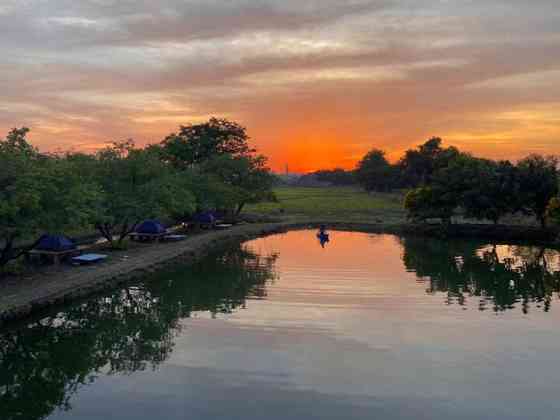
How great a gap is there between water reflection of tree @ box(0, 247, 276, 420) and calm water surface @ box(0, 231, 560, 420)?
8cm

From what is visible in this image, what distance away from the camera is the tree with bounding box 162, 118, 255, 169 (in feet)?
270

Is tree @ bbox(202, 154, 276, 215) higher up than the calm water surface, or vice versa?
tree @ bbox(202, 154, 276, 215)

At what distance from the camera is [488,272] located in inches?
1575

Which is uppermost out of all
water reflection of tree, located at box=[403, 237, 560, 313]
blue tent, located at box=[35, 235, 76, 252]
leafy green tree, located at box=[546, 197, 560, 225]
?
leafy green tree, located at box=[546, 197, 560, 225]

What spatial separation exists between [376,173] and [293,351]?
129 meters

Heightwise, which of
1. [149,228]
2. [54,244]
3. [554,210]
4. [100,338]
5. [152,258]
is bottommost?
[100,338]

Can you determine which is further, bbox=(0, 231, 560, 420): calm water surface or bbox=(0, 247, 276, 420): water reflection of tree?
bbox=(0, 247, 276, 420): water reflection of tree

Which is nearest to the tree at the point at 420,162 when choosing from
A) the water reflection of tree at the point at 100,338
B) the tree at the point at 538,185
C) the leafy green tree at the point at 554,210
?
the tree at the point at 538,185

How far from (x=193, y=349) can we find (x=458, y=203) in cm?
5517

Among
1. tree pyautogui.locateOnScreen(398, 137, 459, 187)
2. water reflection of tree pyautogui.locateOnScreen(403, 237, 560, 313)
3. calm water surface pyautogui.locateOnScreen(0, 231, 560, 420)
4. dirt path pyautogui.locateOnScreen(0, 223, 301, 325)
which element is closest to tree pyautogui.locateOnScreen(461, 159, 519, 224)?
water reflection of tree pyautogui.locateOnScreen(403, 237, 560, 313)

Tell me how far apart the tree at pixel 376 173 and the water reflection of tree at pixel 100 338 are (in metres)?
113

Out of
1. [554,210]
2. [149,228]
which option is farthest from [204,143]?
[554,210]

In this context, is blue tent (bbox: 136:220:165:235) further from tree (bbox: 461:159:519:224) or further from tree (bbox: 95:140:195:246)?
tree (bbox: 461:159:519:224)

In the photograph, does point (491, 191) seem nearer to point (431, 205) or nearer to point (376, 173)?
point (431, 205)
